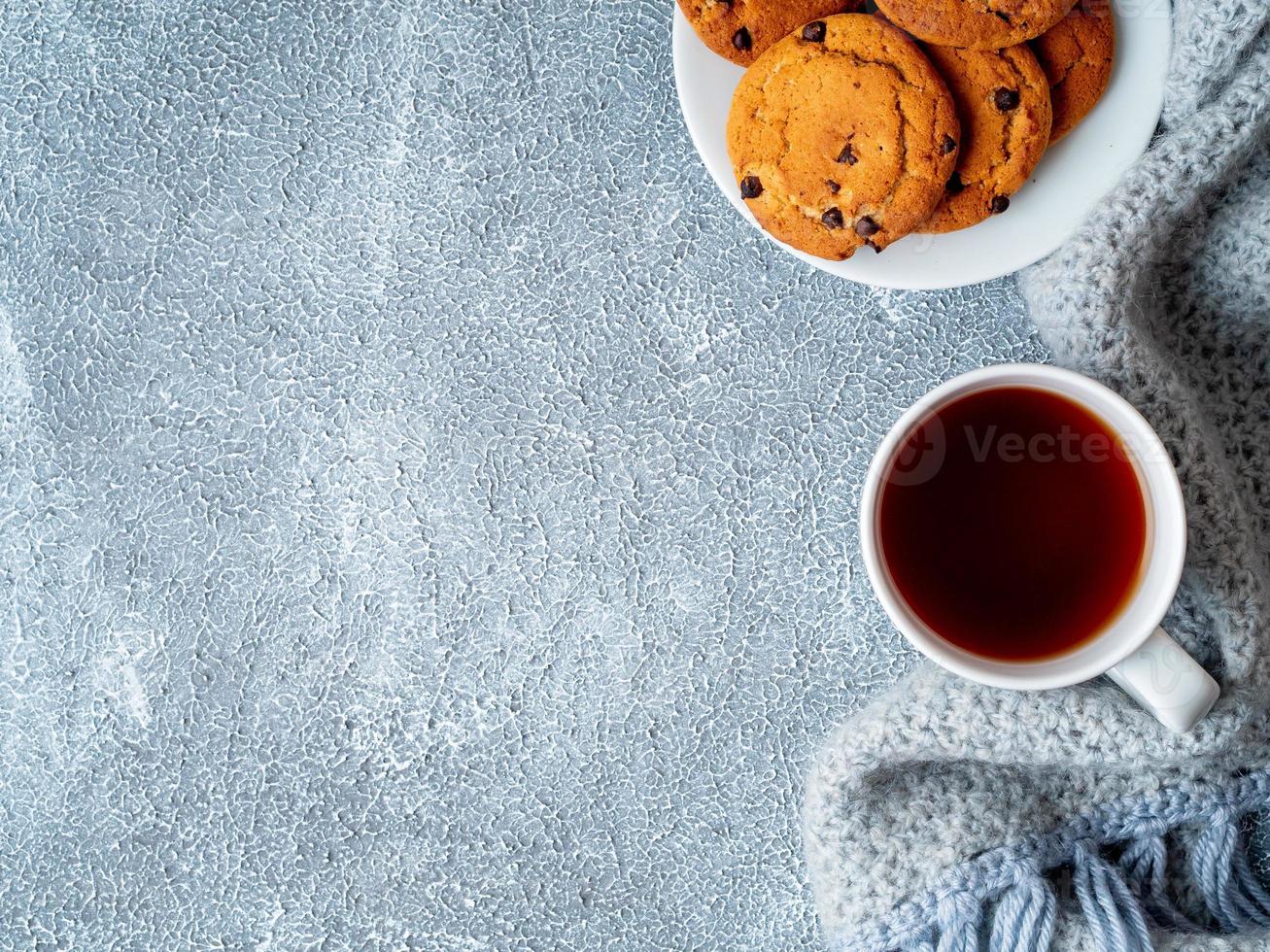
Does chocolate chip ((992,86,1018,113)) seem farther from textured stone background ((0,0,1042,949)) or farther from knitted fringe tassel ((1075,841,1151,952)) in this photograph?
knitted fringe tassel ((1075,841,1151,952))

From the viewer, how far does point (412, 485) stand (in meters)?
0.87

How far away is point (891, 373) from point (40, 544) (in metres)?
0.71

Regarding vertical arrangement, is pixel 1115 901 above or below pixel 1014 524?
below

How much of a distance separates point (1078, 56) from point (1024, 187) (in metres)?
0.09

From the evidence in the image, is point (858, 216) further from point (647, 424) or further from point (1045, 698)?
point (1045, 698)

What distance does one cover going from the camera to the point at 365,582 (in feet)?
2.85

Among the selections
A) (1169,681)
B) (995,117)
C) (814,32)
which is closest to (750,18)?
(814,32)

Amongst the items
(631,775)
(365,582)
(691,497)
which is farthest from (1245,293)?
(365,582)

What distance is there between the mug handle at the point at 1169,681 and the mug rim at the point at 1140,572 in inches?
0.6

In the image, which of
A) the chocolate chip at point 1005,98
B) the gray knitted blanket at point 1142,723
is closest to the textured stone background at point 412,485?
the gray knitted blanket at point 1142,723

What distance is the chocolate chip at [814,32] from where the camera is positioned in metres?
0.69

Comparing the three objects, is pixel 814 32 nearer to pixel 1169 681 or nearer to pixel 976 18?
pixel 976 18

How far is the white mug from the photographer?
0.68m

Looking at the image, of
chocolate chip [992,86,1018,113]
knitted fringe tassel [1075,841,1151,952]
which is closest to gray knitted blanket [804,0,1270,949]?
knitted fringe tassel [1075,841,1151,952]
